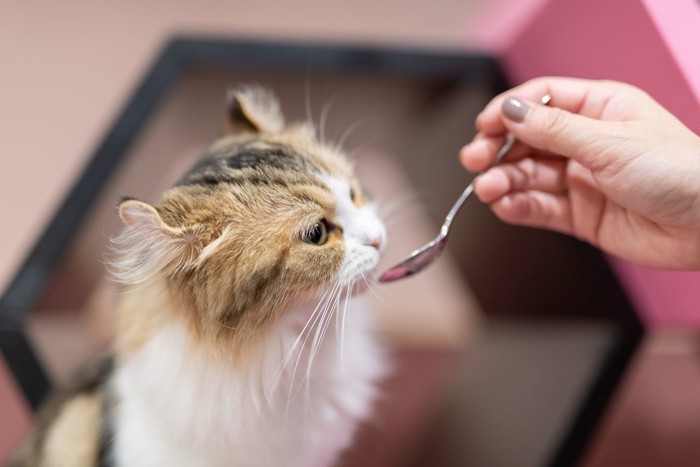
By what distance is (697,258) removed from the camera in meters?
0.82

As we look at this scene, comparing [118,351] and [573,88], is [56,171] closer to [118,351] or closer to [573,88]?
[118,351]

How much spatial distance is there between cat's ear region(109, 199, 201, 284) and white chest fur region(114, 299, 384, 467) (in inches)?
4.1

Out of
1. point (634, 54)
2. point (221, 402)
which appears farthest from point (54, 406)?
point (634, 54)

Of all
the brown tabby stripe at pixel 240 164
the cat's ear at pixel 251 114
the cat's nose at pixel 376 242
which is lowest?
the cat's nose at pixel 376 242

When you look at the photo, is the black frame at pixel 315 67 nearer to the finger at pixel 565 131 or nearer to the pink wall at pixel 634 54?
the pink wall at pixel 634 54

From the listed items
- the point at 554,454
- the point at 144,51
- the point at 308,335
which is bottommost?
the point at 554,454

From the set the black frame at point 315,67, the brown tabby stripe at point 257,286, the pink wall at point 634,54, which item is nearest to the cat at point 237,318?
the brown tabby stripe at point 257,286

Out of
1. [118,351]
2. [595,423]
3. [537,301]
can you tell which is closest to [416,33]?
[537,301]

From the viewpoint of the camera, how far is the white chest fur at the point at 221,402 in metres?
0.84

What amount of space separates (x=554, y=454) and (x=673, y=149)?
70 centimetres

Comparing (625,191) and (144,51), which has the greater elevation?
(144,51)

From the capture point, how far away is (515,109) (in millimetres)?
799

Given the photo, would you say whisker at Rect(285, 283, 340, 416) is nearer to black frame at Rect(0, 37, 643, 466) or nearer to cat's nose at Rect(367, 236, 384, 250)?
cat's nose at Rect(367, 236, 384, 250)

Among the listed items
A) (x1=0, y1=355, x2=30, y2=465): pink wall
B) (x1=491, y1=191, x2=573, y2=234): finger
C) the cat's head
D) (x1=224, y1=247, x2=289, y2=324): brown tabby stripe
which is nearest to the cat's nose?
the cat's head
